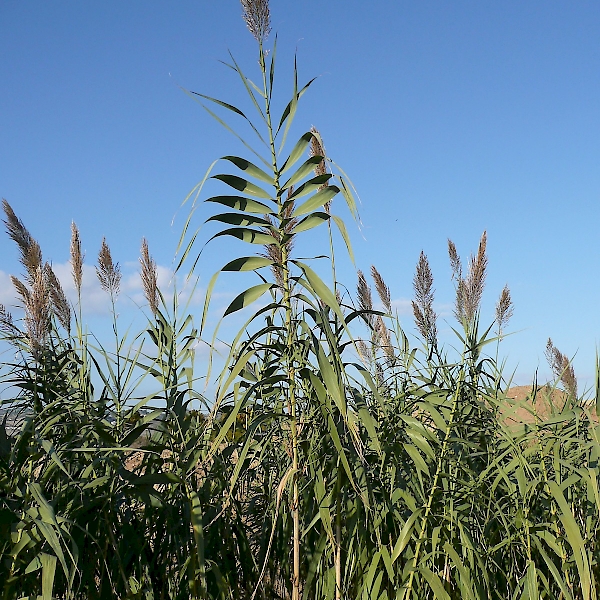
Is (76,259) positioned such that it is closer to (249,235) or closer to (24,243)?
(24,243)

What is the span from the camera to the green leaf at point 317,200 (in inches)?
62.8

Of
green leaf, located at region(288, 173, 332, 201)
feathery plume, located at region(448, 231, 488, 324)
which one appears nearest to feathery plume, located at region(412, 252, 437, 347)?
feathery plume, located at region(448, 231, 488, 324)

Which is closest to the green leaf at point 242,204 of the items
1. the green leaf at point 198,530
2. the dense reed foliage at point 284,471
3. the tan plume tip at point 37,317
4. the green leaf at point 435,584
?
the dense reed foliage at point 284,471

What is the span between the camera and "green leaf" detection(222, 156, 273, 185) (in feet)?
5.38

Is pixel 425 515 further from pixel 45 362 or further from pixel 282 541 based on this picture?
pixel 45 362

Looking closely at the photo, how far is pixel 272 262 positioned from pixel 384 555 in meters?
0.77

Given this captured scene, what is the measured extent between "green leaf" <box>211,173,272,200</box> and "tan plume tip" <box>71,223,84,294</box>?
3.50ft

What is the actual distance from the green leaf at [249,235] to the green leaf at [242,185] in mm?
101

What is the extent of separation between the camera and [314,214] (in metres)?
1.62

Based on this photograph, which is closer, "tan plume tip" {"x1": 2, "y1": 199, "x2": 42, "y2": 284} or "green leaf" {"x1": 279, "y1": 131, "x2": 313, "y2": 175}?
"green leaf" {"x1": 279, "y1": 131, "x2": 313, "y2": 175}

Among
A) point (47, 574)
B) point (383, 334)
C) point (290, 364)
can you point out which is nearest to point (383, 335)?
point (383, 334)

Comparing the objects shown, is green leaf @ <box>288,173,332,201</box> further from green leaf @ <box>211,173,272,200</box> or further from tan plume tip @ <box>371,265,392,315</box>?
tan plume tip @ <box>371,265,392,315</box>

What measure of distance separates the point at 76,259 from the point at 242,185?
1194mm

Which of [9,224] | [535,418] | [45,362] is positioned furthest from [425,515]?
[9,224]
